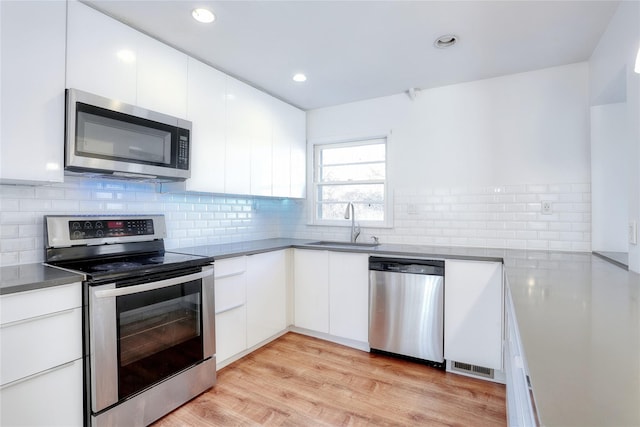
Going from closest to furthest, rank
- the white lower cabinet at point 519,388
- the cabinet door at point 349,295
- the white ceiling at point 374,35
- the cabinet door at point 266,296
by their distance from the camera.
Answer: the white lower cabinet at point 519,388 → the white ceiling at point 374,35 → the cabinet door at point 266,296 → the cabinet door at point 349,295

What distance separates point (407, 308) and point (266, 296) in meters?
1.22

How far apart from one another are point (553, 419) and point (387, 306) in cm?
221

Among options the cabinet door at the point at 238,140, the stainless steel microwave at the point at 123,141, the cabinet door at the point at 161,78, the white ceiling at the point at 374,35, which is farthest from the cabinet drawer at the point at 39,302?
the white ceiling at the point at 374,35

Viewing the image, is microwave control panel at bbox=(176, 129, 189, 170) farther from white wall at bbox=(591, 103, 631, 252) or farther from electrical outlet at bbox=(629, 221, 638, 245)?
white wall at bbox=(591, 103, 631, 252)

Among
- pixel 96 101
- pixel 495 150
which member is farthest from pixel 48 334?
pixel 495 150

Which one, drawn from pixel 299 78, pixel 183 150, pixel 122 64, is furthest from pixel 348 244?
pixel 122 64

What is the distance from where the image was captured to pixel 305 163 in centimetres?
369

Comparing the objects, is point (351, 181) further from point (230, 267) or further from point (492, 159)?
point (230, 267)

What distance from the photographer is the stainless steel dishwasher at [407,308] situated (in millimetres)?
2455

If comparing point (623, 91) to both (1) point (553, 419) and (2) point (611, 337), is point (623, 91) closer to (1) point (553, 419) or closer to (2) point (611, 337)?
(2) point (611, 337)

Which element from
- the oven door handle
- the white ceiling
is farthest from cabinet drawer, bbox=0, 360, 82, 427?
the white ceiling

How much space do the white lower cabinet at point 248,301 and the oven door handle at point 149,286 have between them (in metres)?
0.26

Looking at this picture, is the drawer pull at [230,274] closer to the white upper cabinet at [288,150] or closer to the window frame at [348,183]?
the white upper cabinet at [288,150]

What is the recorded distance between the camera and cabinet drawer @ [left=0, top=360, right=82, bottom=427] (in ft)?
4.32
